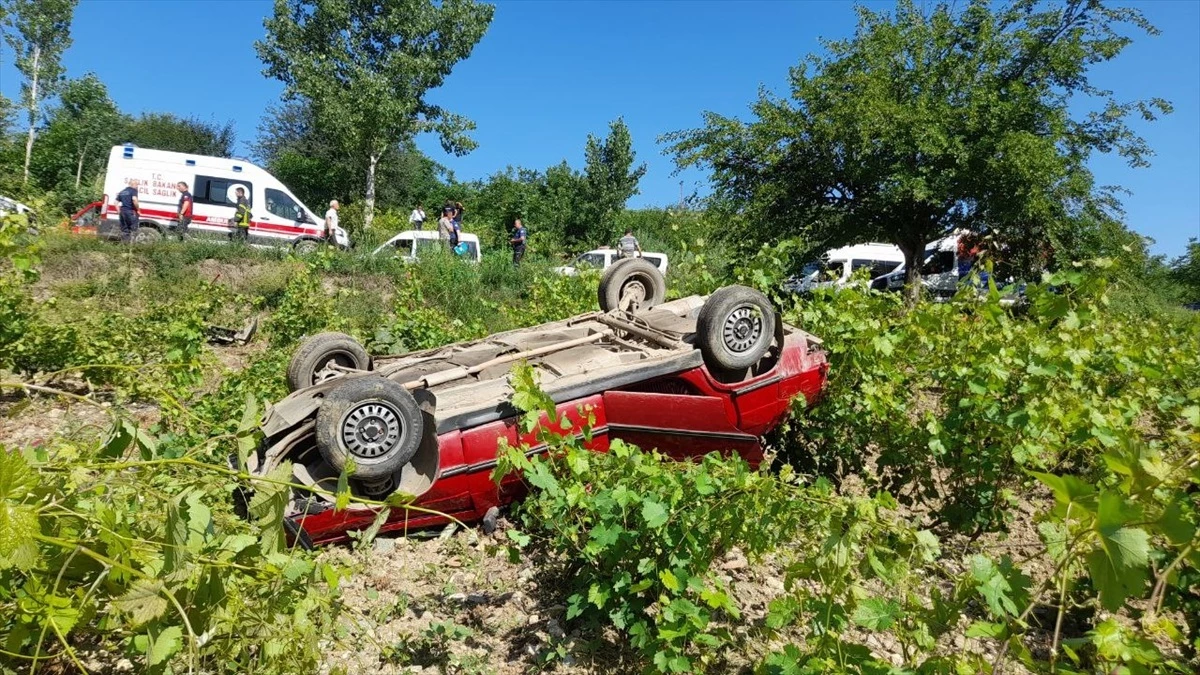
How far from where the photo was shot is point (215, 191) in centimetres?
1630

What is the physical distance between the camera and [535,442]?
4.25m

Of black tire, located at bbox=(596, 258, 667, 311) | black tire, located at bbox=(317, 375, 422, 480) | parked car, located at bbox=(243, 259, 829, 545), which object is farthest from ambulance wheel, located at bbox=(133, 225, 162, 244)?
black tire, located at bbox=(317, 375, 422, 480)

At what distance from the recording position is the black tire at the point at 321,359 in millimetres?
5020

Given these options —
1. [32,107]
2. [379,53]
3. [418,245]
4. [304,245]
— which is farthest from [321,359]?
[32,107]

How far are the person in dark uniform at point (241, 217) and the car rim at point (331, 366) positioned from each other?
36.0 feet

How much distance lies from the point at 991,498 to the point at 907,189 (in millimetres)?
8981

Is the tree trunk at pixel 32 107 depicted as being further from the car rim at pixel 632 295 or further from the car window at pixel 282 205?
the car rim at pixel 632 295

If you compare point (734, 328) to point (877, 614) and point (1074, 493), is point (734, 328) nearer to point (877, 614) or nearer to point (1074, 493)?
point (877, 614)

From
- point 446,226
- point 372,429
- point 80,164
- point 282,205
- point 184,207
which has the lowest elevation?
point 372,429

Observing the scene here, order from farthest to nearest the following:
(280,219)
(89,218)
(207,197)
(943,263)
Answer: (943,263)
(280,219)
(207,197)
(89,218)

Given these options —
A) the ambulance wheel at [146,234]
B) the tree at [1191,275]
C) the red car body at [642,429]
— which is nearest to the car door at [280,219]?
the ambulance wheel at [146,234]

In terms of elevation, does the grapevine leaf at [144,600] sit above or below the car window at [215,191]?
→ below

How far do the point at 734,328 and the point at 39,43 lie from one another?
42.8 m

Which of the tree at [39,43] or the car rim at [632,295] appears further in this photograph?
the tree at [39,43]
